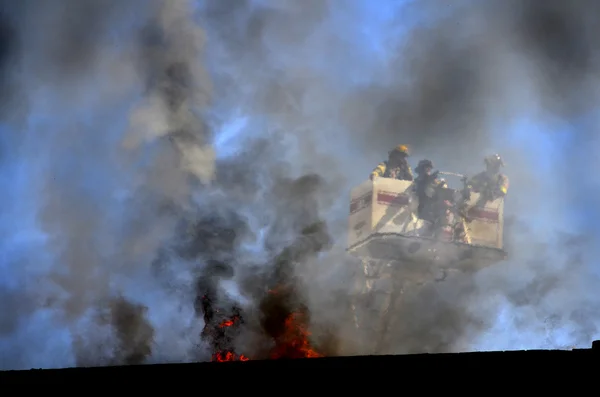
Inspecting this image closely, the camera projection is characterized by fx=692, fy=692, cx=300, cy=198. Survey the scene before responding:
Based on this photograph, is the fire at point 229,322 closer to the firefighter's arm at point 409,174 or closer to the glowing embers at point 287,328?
the glowing embers at point 287,328

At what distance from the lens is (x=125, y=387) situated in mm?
7473

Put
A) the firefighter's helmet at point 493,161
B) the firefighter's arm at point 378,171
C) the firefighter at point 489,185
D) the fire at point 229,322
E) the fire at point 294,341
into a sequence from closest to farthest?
the firefighter's arm at point 378,171
the firefighter at point 489,185
the fire at point 294,341
the firefighter's helmet at point 493,161
the fire at point 229,322

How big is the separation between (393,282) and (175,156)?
360 inches

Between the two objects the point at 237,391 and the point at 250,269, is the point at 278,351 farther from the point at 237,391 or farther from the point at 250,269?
the point at 237,391

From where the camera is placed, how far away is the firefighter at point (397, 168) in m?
21.3

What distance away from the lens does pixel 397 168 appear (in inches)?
860

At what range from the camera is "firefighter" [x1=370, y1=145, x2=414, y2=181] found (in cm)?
2128

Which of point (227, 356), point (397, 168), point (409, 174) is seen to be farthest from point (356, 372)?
point (227, 356)

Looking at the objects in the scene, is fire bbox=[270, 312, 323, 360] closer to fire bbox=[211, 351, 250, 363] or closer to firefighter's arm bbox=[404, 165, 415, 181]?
fire bbox=[211, 351, 250, 363]

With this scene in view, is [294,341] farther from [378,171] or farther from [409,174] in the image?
[409,174]

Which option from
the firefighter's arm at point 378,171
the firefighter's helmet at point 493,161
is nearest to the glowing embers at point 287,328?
the firefighter's arm at point 378,171

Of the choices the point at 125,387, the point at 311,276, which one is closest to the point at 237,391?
the point at 125,387

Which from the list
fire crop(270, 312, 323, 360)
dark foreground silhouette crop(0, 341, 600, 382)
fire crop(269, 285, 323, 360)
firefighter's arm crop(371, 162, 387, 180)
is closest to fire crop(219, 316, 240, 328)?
fire crop(269, 285, 323, 360)

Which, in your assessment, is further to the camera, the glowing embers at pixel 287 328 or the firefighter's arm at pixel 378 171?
the glowing embers at pixel 287 328
